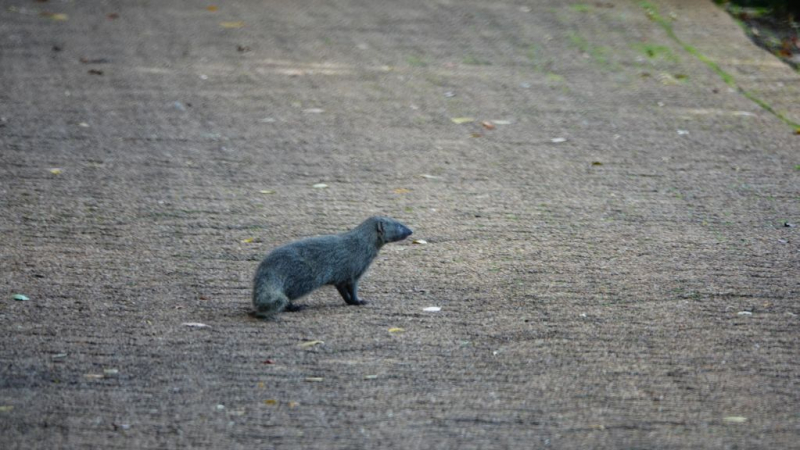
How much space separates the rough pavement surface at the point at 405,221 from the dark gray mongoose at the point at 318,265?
0.17 m

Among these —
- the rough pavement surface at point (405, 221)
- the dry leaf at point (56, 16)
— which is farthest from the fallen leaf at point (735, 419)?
the dry leaf at point (56, 16)

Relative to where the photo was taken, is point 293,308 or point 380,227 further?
point 380,227

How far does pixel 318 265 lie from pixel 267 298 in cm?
42

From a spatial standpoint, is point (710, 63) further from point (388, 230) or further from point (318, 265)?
point (318, 265)

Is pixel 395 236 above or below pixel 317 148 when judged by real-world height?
above

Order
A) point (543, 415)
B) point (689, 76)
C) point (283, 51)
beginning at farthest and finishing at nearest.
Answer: point (283, 51)
point (689, 76)
point (543, 415)

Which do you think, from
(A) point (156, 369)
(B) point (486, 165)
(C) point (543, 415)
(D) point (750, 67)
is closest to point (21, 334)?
(A) point (156, 369)

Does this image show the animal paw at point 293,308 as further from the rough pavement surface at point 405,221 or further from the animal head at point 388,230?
the animal head at point 388,230

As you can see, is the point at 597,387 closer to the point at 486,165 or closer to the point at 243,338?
the point at 243,338

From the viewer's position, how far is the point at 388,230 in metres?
6.17

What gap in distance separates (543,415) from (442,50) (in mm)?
8332

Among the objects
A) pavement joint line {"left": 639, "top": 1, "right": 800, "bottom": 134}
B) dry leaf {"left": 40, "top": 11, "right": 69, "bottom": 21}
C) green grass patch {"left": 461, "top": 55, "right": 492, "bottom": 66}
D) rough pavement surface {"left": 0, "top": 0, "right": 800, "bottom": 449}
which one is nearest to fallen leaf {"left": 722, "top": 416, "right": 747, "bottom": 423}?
rough pavement surface {"left": 0, "top": 0, "right": 800, "bottom": 449}

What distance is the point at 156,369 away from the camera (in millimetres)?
4992

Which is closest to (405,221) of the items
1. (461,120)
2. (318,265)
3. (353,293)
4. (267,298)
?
(353,293)
